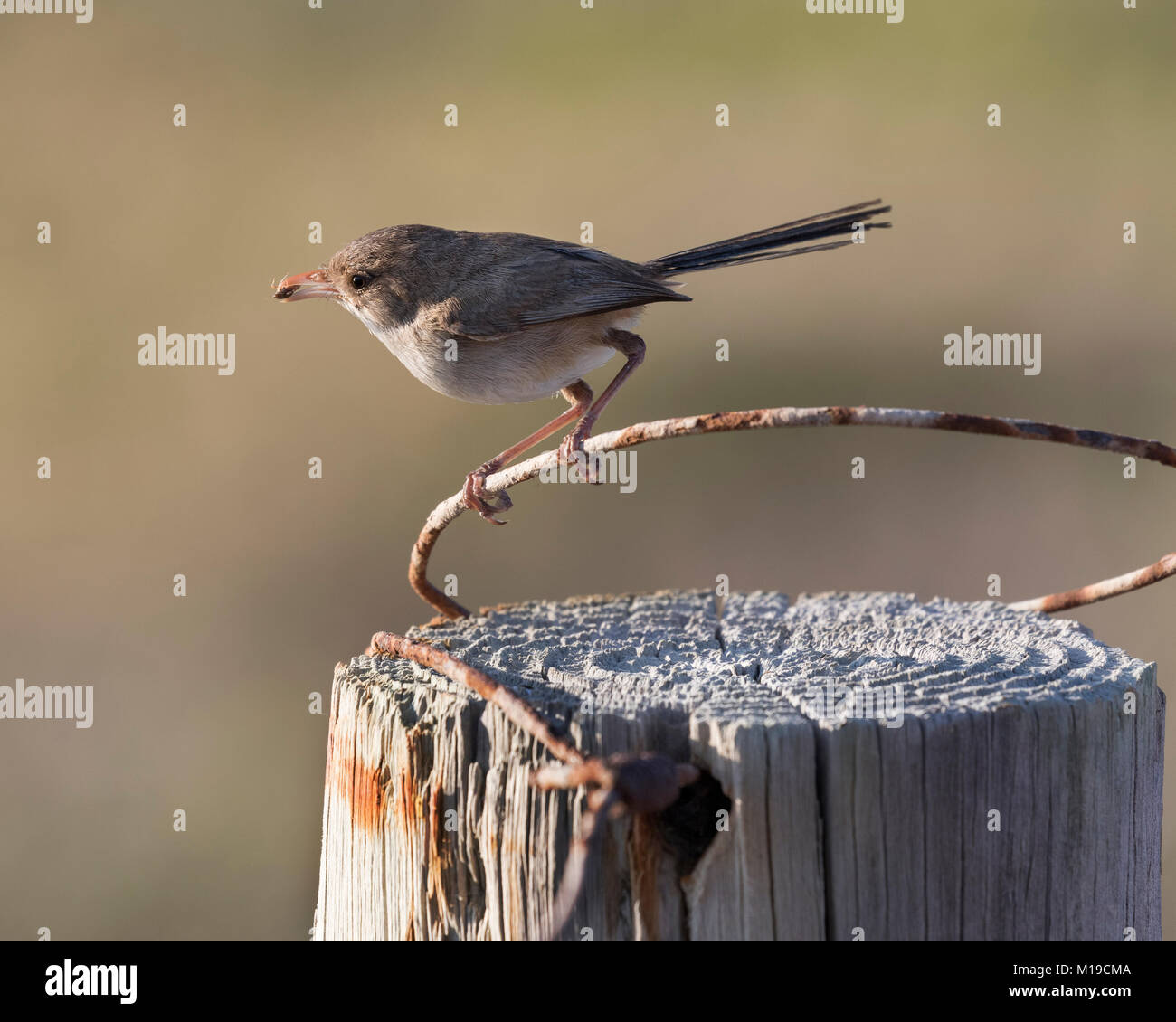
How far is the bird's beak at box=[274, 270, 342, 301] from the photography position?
4328 millimetres

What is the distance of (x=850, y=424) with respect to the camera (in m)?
2.61

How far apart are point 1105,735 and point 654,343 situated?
8.03 meters

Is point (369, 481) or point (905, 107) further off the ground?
point (905, 107)

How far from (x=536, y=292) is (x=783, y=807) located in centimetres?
219

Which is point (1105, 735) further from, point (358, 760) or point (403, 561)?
point (403, 561)

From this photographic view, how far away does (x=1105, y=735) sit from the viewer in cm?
255

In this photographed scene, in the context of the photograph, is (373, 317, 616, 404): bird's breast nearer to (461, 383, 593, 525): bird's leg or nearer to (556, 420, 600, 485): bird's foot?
(461, 383, 593, 525): bird's leg

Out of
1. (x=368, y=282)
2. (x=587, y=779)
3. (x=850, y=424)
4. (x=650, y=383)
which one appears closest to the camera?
(x=587, y=779)

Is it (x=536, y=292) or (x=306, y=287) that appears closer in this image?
(x=536, y=292)

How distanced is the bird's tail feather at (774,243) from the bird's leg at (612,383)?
13.1 inches

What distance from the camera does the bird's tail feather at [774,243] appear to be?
152 inches

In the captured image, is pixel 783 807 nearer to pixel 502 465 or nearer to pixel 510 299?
pixel 502 465

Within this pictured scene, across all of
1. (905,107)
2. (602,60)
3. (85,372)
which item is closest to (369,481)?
(85,372)

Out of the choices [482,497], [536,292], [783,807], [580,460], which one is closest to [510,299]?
[536,292]
